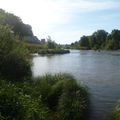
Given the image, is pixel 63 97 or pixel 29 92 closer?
pixel 63 97

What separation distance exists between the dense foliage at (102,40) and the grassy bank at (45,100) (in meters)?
130

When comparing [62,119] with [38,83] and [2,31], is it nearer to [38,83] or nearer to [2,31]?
[38,83]

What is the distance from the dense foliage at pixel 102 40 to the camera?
14762cm

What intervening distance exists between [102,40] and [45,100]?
150m

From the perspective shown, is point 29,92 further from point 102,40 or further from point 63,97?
point 102,40

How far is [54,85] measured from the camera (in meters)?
17.6

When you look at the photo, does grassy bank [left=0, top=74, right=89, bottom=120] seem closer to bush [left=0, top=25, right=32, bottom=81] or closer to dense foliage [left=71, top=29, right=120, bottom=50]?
bush [left=0, top=25, right=32, bottom=81]

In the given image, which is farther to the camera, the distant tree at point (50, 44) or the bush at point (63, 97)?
the distant tree at point (50, 44)

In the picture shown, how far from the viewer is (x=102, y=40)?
164 m

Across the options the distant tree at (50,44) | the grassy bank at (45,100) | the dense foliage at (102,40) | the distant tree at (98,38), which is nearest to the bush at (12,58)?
the grassy bank at (45,100)

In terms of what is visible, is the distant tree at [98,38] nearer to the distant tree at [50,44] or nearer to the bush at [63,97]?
the distant tree at [50,44]

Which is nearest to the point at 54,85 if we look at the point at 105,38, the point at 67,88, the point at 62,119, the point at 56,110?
the point at 67,88

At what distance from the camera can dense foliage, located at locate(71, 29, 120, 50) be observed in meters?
148

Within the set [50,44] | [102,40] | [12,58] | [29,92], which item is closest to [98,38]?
[102,40]
